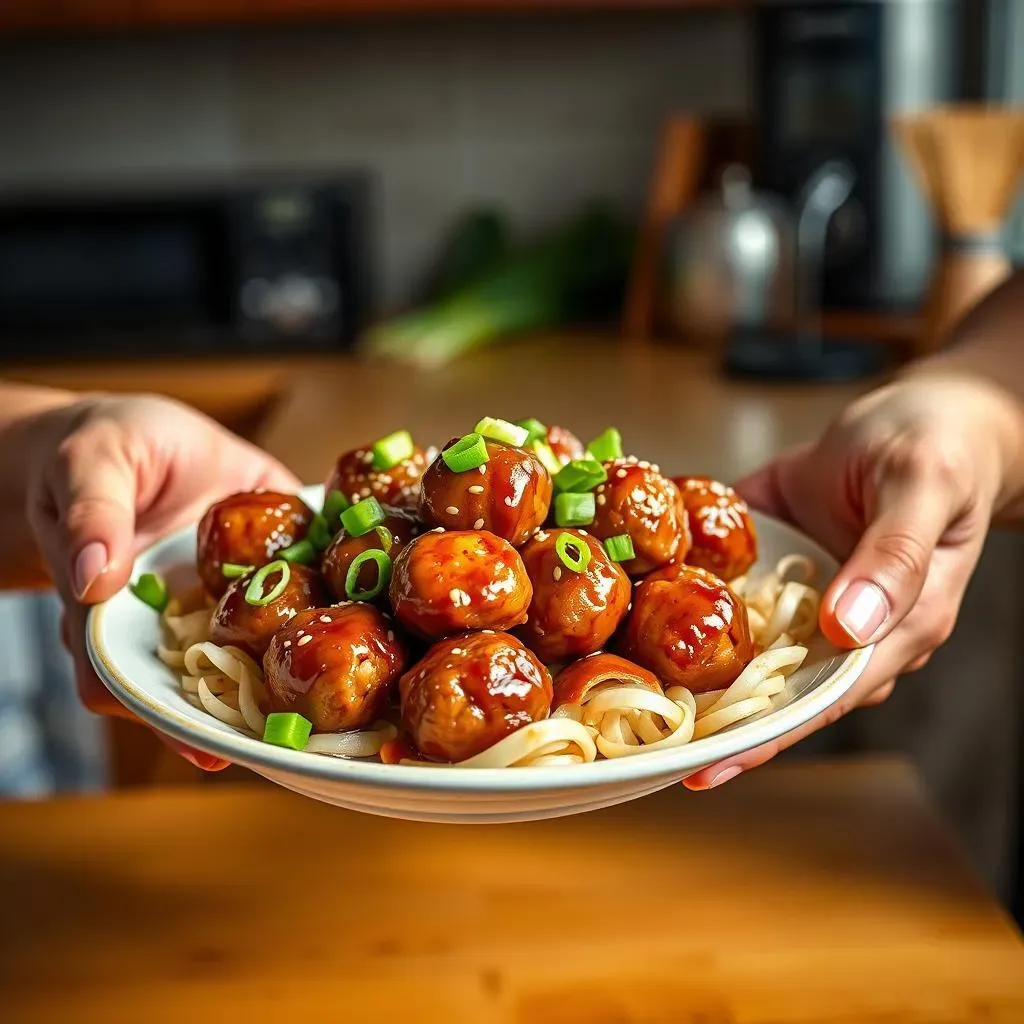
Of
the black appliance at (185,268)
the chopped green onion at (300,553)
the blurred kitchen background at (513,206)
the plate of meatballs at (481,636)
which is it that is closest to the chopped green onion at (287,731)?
the plate of meatballs at (481,636)

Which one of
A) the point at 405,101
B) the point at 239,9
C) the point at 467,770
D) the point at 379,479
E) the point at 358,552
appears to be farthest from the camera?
the point at 405,101

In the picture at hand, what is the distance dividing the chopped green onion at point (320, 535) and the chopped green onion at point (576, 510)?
179mm

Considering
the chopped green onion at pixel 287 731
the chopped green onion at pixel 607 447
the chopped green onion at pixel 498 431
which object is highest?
the chopped green onion at pixel 498 431

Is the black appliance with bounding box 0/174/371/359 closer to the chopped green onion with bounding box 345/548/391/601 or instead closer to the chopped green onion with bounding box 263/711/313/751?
the chopped green onion with bounding box 345/548/391/601

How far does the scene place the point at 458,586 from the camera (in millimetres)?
873

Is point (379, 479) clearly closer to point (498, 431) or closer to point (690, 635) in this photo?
point (498, 431)

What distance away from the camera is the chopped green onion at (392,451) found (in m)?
1.09

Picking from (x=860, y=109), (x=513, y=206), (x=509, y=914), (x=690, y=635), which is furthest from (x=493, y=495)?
(x=513, y=206)

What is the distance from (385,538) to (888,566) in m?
0.34

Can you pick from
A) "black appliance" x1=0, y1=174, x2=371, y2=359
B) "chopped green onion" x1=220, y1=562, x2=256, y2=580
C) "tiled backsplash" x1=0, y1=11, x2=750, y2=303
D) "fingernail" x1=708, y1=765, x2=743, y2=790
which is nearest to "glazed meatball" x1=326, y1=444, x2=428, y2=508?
"chopped green onion" x1=220, y1=562, x2=256, y2=580

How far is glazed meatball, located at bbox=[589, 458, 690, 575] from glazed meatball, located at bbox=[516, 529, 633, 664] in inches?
2.0

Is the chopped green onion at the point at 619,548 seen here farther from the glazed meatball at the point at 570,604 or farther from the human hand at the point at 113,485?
the human hand at the point at 113,485

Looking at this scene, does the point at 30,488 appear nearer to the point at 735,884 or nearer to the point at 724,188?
the point at 735,884

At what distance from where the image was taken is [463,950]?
3.59 feet
